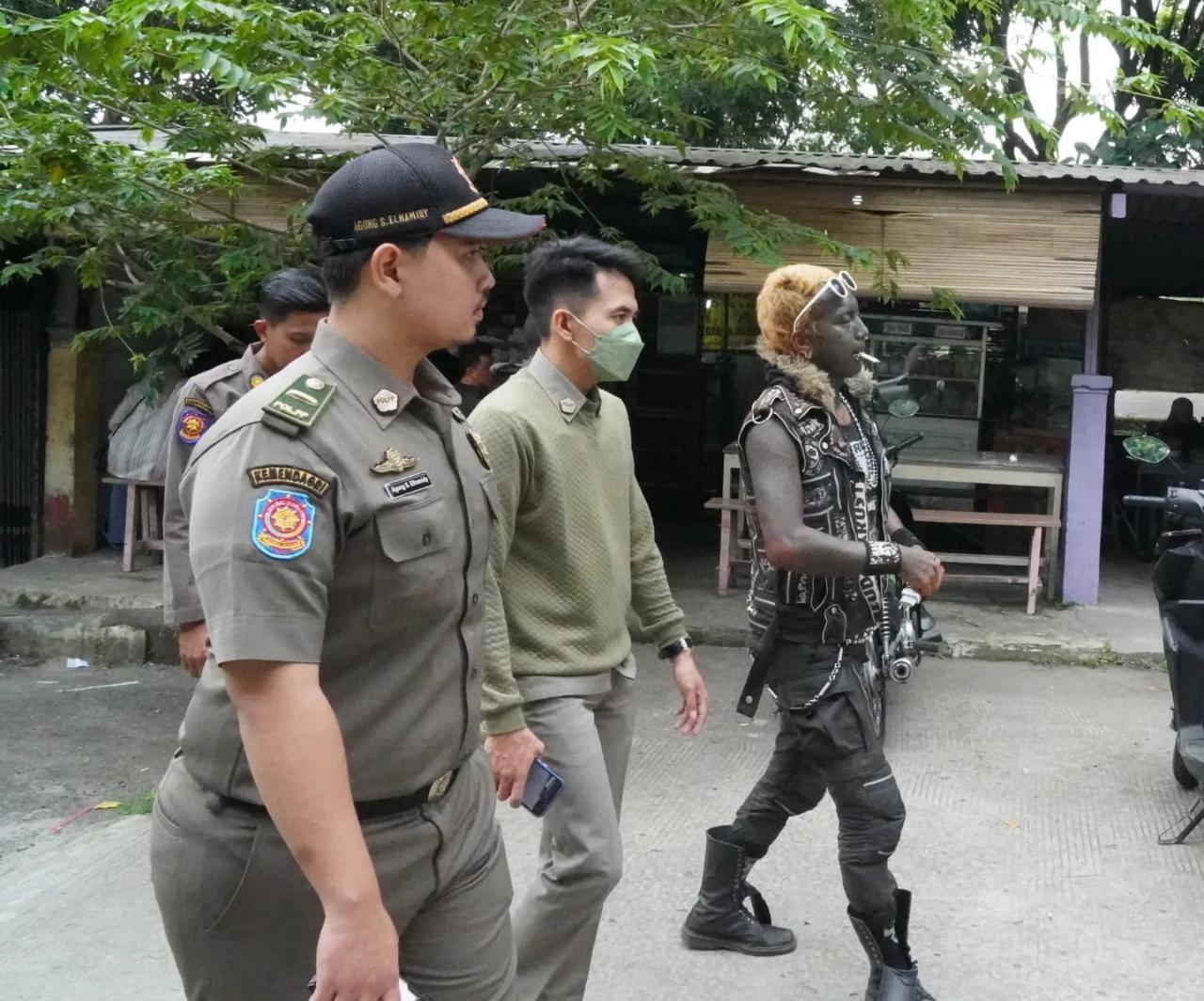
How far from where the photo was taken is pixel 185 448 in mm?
3982

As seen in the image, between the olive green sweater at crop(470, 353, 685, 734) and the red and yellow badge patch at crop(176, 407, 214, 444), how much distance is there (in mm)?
1529

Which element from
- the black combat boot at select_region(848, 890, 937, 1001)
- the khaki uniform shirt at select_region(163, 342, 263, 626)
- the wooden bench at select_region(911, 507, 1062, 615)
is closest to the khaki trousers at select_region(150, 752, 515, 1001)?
the black combat boot at select_region(848, 890, 937, 1001)

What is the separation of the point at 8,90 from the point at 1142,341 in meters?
11.2

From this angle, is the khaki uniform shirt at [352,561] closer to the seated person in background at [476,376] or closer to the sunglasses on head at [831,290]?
the sunglasses on head at [831,290]

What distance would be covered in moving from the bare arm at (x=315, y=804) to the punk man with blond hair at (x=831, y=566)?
1.57 metres

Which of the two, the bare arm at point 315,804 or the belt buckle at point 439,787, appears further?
the belt buckle at point 439,787

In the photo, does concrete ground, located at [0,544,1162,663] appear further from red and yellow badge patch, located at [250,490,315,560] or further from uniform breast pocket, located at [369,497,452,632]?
red and yellow badge patch, located at [250,490,315,560]

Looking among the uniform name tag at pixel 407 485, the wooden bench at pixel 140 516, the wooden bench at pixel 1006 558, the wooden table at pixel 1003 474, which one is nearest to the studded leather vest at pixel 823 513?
the uniform name tag at pixel 407 485

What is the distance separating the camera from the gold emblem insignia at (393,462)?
5.47 ft

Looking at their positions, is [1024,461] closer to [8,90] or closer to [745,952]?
[745,952]

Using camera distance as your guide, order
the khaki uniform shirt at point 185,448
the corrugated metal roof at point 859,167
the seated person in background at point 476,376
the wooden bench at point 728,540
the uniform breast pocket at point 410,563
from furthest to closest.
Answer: the wooden bench at point 728,540 < the seated person in background at point 476,376 < the corrugated metal roof at point 859,167 < the khaki uniform shirt at point 185,448 < the uniform breast pocket at point 410,563

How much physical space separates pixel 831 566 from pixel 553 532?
25.5 inches

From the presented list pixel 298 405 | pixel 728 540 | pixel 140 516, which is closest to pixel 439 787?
pixel 298 405

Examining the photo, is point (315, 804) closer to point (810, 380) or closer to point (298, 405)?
point (298, 405)
